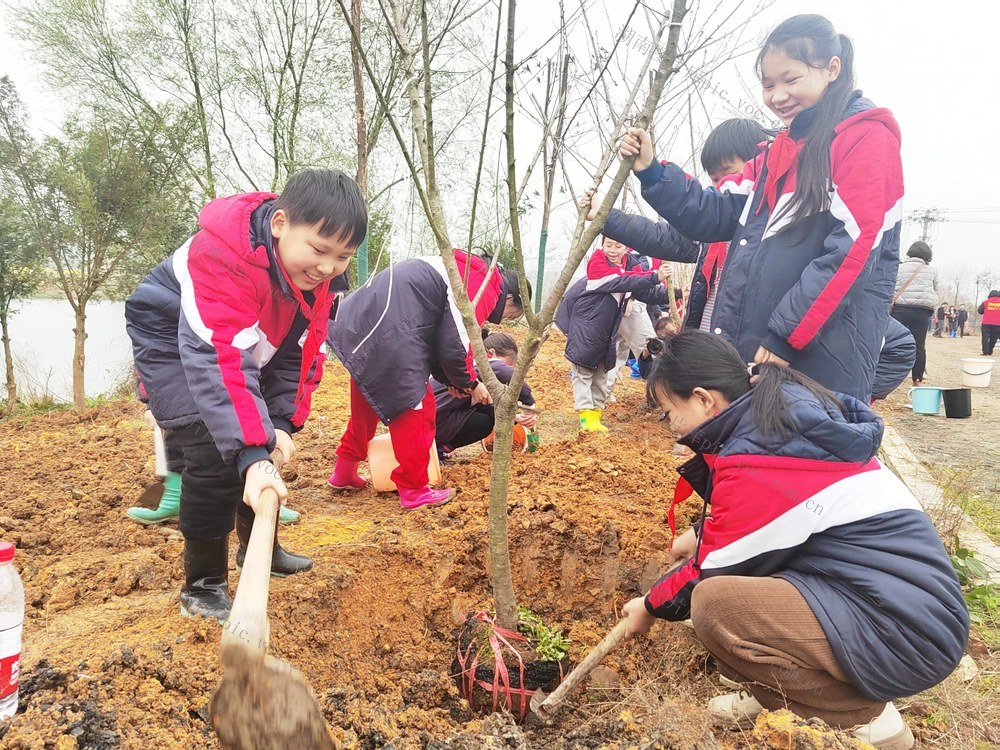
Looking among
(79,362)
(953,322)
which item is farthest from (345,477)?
(953,322)

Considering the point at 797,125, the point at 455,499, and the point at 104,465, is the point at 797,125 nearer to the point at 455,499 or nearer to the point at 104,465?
the point at 455,499

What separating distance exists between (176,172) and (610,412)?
535 cm

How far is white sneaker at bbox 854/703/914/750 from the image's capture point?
1615 mm

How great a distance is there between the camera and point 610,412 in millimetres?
6465

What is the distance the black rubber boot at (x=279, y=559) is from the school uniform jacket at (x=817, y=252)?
1756mm

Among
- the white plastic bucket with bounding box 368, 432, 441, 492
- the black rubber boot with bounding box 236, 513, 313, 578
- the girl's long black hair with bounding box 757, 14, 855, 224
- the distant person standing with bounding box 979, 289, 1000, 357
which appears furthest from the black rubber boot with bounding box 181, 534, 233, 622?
the distant person standing with bounding box 979, 289, 1000, 357

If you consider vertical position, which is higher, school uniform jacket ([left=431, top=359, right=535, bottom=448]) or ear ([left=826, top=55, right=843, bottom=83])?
ear ([left=826, top=55, right=843, bottom=83])

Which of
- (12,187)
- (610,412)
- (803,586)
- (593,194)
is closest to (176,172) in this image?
(12,187)

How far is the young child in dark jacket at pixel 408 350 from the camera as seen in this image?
3076 mm

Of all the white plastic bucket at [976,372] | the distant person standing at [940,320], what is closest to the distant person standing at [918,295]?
the white plastic bucket at [976,372]

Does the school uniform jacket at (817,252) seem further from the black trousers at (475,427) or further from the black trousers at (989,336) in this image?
the black trousers at (989,336)

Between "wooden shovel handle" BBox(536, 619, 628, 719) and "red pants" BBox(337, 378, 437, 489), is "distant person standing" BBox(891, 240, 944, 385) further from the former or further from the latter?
"wooden shovel handle" BBox(536, 619, 628, 719)

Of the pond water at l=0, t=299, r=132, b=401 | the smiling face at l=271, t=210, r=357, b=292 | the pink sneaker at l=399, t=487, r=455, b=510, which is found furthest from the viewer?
the pond water at l=0, t=299, r=132, b=401

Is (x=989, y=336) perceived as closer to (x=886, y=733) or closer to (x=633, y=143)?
(x=886, y=733)
